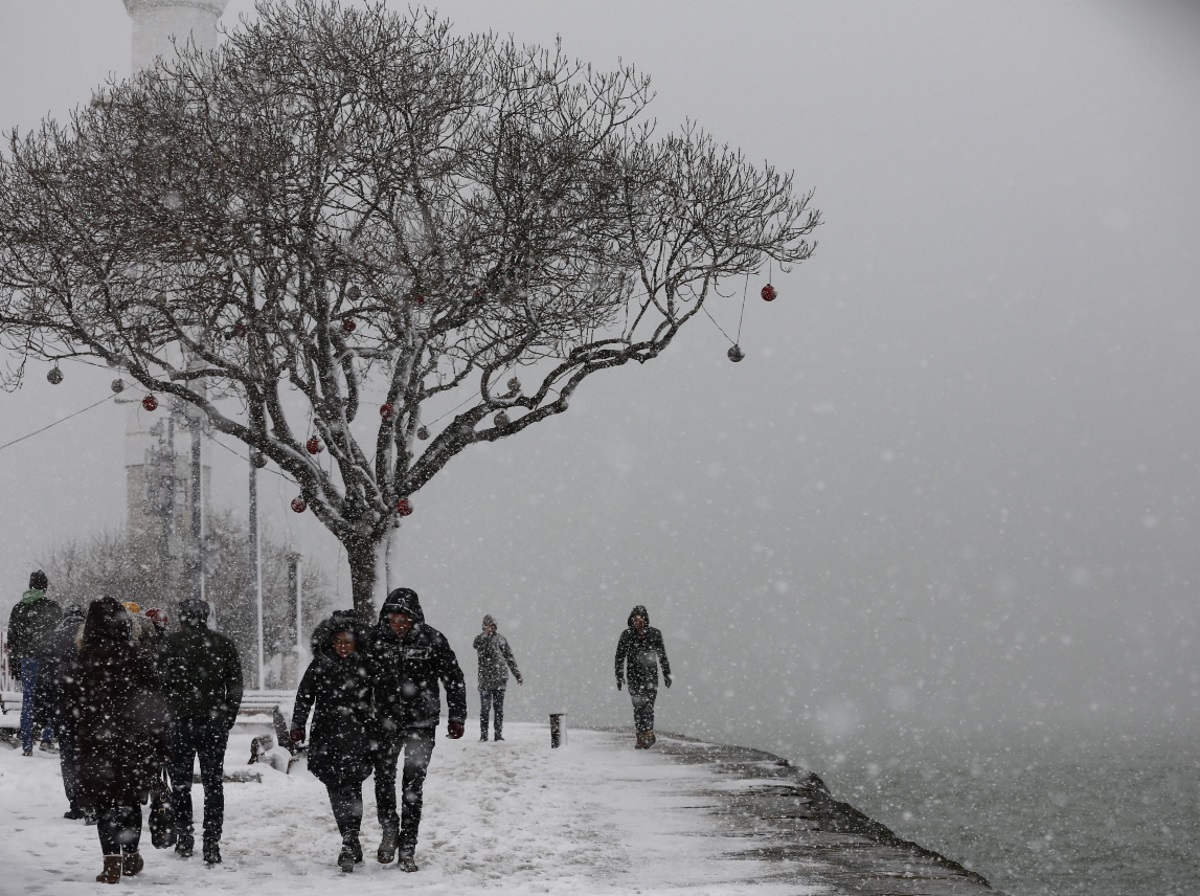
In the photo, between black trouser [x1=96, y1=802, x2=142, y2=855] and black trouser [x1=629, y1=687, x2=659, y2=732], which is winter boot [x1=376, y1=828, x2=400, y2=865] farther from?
black trouser [x1=629, y1=687, x2=659, y2=732]

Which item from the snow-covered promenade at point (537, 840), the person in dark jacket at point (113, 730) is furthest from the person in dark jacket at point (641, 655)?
the person in dark jacket at point (113, 730)

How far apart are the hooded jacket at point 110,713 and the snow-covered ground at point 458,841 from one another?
638 mm

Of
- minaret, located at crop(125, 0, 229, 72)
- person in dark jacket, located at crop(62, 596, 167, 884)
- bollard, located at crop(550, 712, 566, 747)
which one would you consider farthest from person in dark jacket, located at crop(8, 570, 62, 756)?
minaret, located at crop(125, 0, 229, 72)

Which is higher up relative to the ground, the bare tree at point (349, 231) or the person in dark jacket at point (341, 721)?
the bare tree at point (349, 231)

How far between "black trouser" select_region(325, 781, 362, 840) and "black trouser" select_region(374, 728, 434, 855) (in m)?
0.21

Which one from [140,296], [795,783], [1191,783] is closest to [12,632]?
[140,296]

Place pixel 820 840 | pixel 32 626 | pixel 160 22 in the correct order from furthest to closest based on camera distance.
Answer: pixel 160 22 → pixel 32 626 → pixel 820 840

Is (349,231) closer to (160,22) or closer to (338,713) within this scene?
(338,713)

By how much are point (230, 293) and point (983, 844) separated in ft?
332

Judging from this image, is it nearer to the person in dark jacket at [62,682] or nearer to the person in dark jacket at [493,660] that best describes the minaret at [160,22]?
the person in dark jacket at [493,660]

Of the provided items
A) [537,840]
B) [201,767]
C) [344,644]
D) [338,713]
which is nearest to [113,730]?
[201,767]

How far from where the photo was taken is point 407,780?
9789 mm

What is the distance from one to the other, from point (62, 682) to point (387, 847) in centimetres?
334

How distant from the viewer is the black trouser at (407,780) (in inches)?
381
